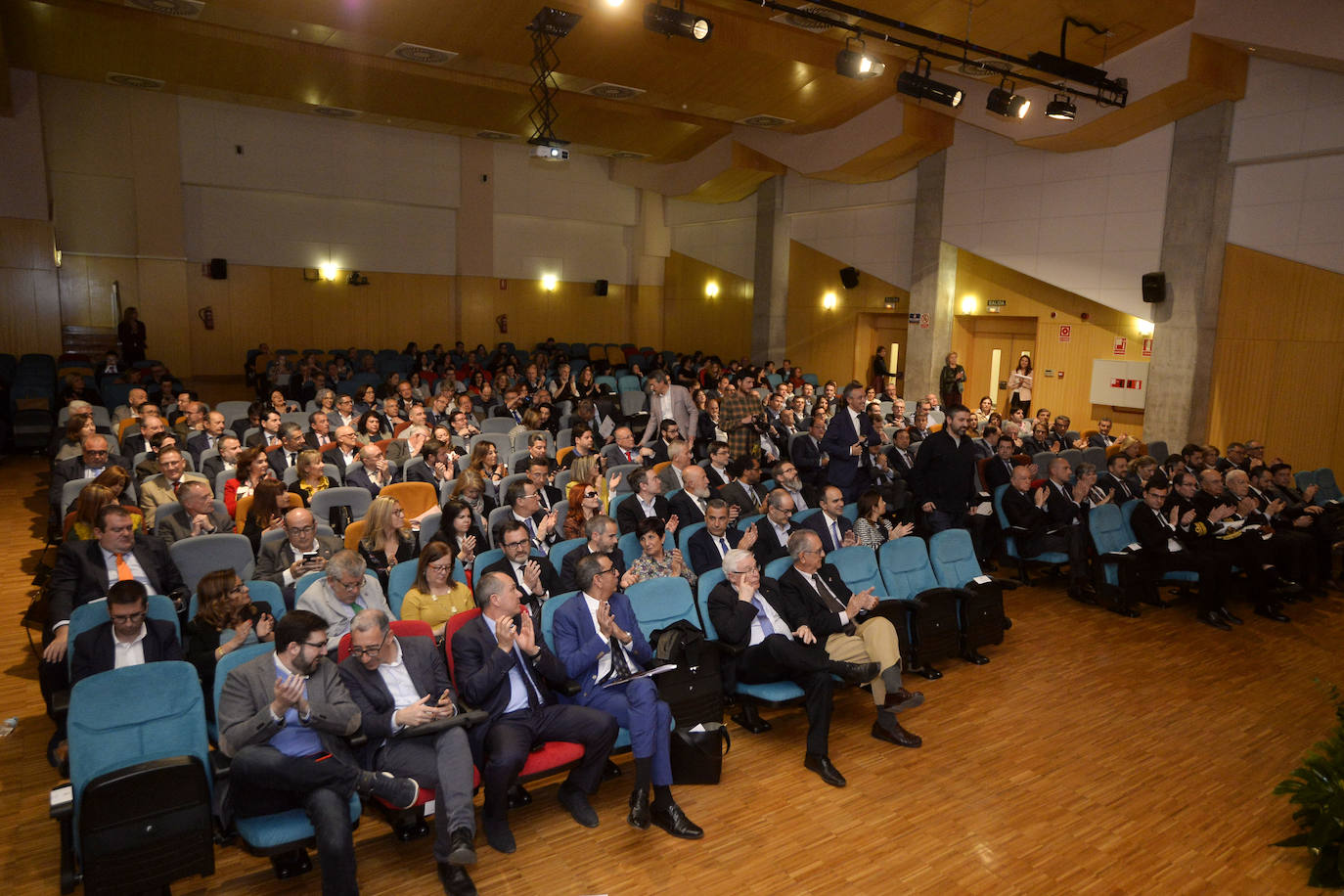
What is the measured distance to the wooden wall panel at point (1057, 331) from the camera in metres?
12.6

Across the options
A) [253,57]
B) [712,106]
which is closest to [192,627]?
[253,57]

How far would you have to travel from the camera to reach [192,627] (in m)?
3.90

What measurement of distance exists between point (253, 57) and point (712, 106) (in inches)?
273

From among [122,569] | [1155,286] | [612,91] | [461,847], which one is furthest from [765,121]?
[461,847]

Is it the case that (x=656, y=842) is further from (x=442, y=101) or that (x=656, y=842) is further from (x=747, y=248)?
(x=747, y=248)

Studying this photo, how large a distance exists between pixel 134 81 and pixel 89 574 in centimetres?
1251

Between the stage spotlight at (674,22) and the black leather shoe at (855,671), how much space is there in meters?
6.24

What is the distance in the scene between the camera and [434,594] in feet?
14.0

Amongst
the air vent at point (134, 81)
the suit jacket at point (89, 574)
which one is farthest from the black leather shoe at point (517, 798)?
the air vent at point (134, 81)

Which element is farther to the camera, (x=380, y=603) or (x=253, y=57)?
(x=253, y=57)

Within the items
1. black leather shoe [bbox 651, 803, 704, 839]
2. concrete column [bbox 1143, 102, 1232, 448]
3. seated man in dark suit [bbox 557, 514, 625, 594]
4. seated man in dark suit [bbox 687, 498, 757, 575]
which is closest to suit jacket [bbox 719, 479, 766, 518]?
seated man in dark suit [bbox 687, 498, 757, 575]

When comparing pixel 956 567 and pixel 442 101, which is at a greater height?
pixel 442 101

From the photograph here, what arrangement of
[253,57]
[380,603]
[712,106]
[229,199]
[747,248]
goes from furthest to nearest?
1. [747,248]
2. [229,199]
3. [712,106]
4. [253,57]
5. [380,603]

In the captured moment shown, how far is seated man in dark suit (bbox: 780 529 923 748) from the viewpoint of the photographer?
4.50 meters
